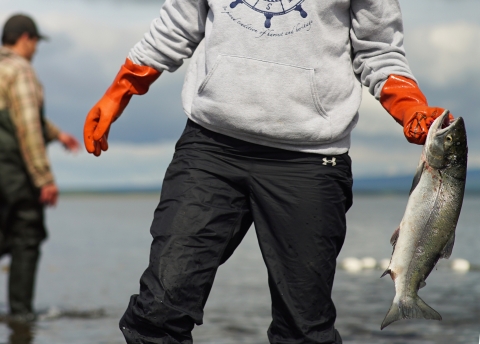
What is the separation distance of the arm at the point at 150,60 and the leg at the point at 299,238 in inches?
27.9

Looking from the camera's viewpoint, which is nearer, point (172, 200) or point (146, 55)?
point (172, 200)

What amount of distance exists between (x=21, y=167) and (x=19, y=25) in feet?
3.97

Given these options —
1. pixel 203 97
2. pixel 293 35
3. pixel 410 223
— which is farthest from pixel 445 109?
pixel 203 97

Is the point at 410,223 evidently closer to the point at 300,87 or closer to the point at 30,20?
the point at 300,87

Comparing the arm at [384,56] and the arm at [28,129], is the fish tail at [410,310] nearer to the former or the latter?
the arm at [384,56]

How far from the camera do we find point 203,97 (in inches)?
120

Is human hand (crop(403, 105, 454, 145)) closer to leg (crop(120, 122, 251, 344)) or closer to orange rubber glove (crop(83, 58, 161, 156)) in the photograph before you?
leg (crop(120, 122, 251, 344))

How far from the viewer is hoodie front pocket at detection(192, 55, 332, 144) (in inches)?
116

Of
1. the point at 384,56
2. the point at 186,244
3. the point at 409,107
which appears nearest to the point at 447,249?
the point at 409,107

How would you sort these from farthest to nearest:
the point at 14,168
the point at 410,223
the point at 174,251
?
the point at 14,168, the point at 174,251, the point at 410,223

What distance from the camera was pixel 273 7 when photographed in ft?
9.80

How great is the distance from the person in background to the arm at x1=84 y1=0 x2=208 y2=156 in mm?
3065

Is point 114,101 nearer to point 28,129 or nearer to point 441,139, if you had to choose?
point 441,139

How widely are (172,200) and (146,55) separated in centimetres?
73
